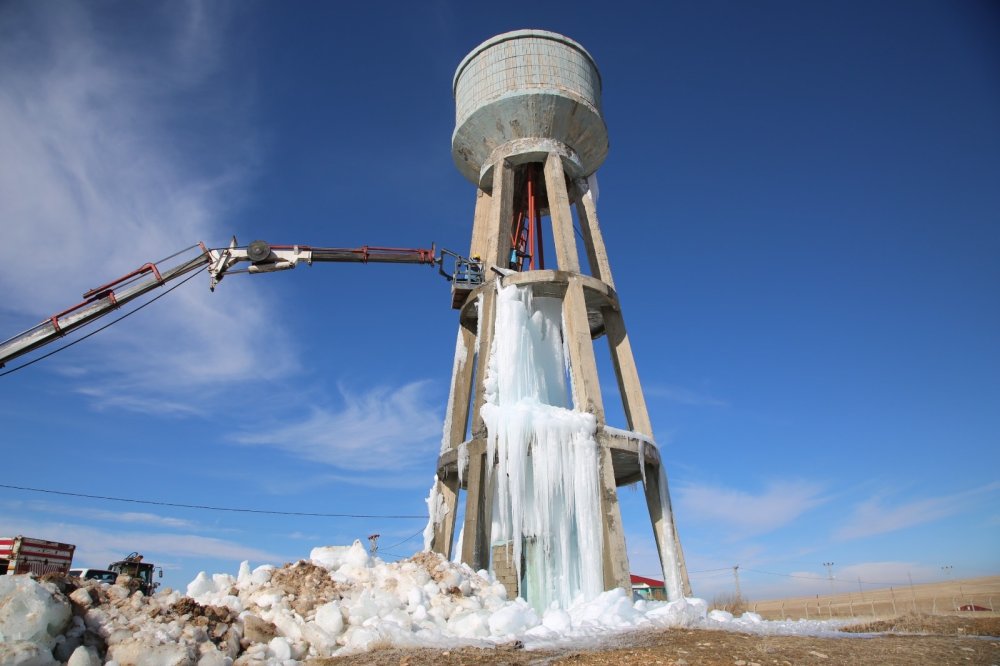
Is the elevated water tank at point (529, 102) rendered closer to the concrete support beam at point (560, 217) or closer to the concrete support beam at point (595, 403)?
the concrete support beam at point (560, 217)

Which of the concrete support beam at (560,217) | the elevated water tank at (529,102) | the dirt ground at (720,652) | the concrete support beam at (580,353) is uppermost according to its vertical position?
the elevated water tank at (529,102)

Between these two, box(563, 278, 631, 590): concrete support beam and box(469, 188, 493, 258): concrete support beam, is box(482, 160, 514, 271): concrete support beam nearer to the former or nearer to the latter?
box(469, 188, 493, 258): concrete support beam

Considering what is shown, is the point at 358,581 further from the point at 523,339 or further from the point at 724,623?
the point at 523,339

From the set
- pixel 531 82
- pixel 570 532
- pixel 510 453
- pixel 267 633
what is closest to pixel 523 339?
pixel 510 453

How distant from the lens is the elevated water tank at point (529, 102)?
656 inches

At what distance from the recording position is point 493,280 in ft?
50.2

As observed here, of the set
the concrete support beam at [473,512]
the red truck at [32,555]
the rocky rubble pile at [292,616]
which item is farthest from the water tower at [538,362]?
the red truck at [32,555]

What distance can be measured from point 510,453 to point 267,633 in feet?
21.1

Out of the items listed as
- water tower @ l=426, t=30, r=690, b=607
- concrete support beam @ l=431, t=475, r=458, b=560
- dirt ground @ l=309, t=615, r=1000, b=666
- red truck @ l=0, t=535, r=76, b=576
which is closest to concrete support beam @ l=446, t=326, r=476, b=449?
water tower @ l=426, t=30, r=690, b=607

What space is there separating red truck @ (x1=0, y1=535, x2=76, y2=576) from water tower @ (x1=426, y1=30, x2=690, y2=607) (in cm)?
1007

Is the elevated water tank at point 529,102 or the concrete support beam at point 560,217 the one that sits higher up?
the elevated water tank at point 529,102

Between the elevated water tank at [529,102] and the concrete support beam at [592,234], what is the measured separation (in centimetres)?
61

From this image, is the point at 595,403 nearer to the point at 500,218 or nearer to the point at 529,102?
the point at 500,218

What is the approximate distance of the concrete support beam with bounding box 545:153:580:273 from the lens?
1549cm
